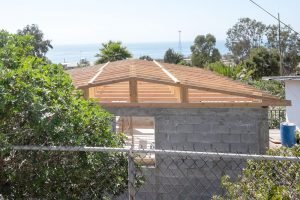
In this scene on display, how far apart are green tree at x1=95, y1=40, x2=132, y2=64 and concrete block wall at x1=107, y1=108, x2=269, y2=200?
1988 centimetres

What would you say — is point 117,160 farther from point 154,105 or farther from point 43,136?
point 154,105

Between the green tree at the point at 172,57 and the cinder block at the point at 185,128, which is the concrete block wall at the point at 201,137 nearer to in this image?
the cinder block at the point at 185,128

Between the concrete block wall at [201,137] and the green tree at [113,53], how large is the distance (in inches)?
783

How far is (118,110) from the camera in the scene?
8414mm

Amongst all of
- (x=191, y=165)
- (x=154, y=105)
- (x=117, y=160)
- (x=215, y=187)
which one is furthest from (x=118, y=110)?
(x=117, y=160)

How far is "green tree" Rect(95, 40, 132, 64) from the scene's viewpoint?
2797cm

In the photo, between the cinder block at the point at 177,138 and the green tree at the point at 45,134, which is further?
the cinder block at the point at 177,138

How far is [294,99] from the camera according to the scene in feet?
55.6

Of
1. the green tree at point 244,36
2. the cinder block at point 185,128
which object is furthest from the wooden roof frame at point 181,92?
the green tree at point 244,36

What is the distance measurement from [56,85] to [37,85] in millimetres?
326

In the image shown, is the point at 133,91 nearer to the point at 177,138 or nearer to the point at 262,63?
the point at 177,138

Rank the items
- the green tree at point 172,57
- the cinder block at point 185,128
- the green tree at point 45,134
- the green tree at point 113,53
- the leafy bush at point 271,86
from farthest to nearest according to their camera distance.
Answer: the green tree at point 172,57, the green tree at point 113,53, the leafy bush at point 271,86, the cinder block at point 185,128, the green tree at point 45,134

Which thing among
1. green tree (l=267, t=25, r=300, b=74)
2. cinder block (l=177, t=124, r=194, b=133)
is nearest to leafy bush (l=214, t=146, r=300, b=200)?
cinder block (l=177, t=124, r=194, b=133)

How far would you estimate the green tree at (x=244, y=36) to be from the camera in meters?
69.0
